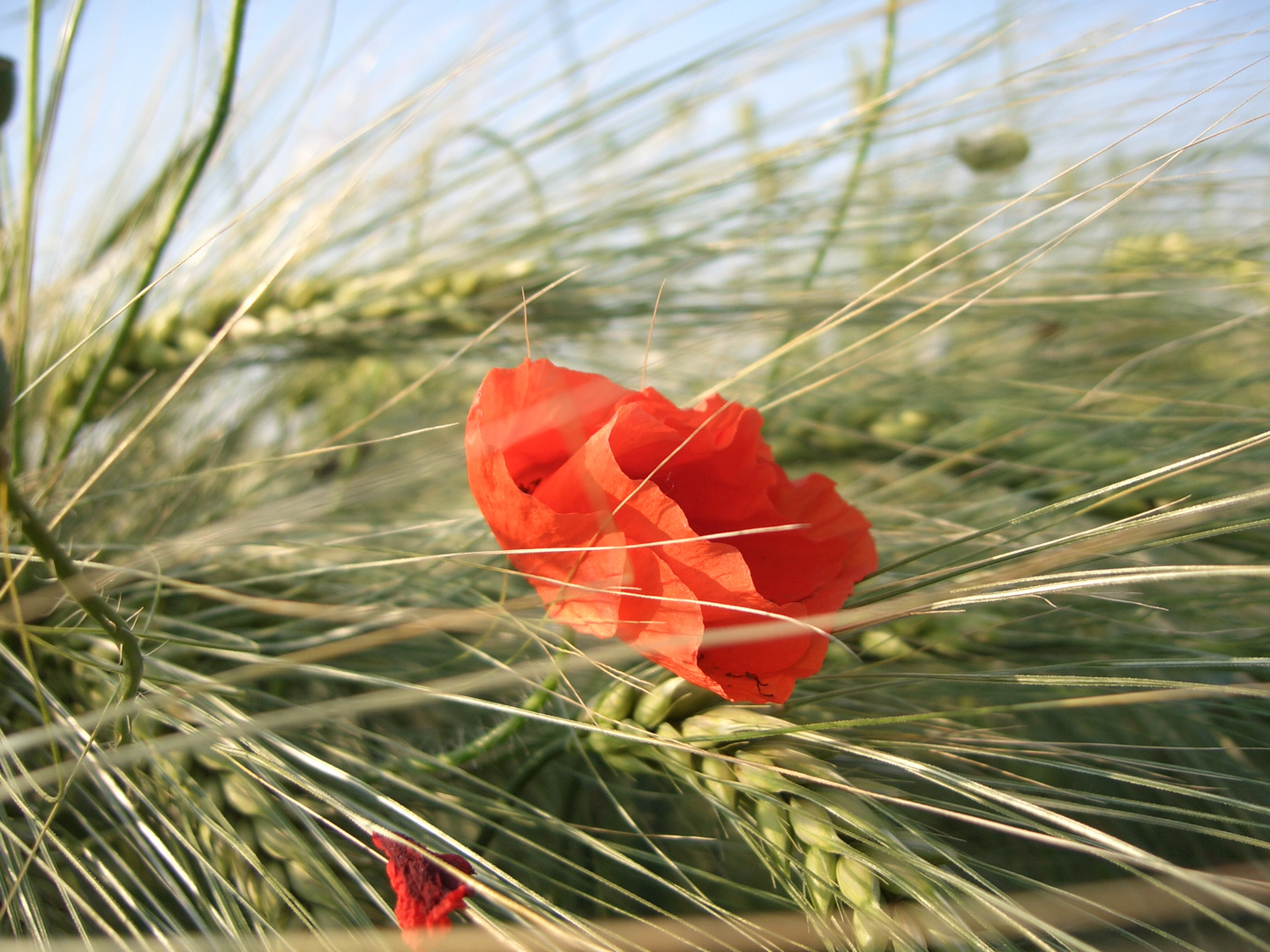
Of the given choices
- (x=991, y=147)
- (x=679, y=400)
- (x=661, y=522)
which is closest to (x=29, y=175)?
(x=661, y=522)

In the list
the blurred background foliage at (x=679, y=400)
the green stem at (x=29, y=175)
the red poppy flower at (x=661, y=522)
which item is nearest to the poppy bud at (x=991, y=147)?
the blurred background foliage at (x=679, y=400)

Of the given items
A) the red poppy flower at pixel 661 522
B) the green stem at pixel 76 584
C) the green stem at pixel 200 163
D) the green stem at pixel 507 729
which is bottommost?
the green stem at pixel 507 729

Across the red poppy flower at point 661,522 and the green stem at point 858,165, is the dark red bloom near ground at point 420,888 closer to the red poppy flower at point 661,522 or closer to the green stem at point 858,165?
the red poppy flower at point 661,522

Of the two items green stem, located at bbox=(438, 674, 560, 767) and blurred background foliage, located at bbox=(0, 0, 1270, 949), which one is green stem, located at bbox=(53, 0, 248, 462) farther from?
green stem, located at bbox=(438, 674, 560, 767)

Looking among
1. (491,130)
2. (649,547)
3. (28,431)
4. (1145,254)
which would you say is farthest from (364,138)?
(1145,254)

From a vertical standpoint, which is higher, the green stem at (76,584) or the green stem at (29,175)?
the green stem at (29,175)

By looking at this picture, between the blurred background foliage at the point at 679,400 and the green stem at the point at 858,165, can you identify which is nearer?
the blurred background foliage at the point at 679,400
